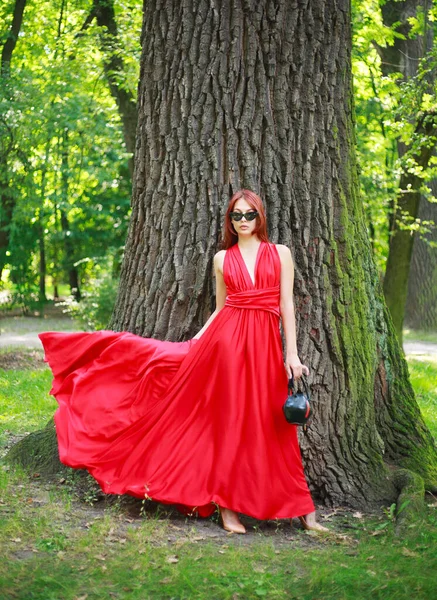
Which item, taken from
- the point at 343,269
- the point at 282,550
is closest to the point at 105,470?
the point at 282,550

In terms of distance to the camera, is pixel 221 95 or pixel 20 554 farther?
pixel 221 95

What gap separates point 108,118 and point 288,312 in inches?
455

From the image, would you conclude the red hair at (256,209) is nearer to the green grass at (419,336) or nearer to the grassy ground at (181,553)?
the grassy ground at (181,553)

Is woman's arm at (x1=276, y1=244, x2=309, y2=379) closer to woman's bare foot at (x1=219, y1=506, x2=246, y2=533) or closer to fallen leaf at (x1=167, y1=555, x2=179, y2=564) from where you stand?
woman's bare foot at (x1=219, y1=506, x2=246, y2=533)

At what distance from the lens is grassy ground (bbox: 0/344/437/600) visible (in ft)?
12.7

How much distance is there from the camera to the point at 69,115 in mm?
12117

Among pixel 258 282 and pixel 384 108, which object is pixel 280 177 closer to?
pixel 258 282

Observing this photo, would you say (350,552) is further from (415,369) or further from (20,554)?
(415,369)

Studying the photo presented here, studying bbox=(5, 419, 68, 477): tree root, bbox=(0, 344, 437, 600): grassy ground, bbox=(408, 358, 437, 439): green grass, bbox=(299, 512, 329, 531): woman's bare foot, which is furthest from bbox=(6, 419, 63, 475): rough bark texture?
bbox=(408, 358, 437, 439): green grass

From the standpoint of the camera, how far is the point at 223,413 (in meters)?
4.79

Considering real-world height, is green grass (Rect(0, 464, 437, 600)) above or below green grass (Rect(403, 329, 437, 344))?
below

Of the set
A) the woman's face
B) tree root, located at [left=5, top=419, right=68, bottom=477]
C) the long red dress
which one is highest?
the woman's face

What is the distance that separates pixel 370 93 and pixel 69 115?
18.0 feet

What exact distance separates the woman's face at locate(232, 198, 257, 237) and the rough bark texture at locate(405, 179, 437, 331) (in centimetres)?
1263
